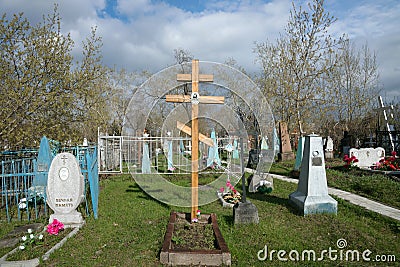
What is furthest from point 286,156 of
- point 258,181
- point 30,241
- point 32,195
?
point 30,241

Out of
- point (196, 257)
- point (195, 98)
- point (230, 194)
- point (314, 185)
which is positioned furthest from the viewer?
point (230, 194)

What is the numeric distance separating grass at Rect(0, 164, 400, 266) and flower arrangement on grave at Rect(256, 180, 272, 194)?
146 cm

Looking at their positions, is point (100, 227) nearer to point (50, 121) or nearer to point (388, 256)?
point (50, 121)

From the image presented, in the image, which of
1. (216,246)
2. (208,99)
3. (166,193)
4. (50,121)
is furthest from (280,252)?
(50,121)

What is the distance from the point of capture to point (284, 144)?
18.9 meters

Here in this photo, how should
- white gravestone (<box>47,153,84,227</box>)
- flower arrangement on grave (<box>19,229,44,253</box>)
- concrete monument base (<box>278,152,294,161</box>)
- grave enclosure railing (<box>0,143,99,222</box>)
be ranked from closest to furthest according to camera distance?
flower arrangement on grave (<box>19,229,44,253</box>) → white gravestone (<box>47,153,84,227</box>) → grave enclosure railing (<box>0,143,99,222</box>) → concrete monument base (<box>278,152,294,161</box>)

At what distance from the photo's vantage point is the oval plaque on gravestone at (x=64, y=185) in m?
5.88

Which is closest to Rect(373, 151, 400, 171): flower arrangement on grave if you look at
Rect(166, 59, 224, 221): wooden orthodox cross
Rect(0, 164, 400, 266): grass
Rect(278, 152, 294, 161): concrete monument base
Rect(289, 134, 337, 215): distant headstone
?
Rect(0, 164, 400, 266): grass

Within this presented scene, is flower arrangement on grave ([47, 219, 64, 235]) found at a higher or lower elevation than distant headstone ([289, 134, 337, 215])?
lower

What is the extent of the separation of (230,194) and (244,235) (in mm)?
2910

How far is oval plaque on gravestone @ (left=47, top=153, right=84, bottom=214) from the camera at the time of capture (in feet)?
19.3

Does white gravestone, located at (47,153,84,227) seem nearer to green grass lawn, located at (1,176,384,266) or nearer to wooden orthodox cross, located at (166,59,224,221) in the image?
green grass lawn, located at (1,176,384,266)

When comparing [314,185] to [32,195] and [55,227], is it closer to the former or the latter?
[55,227]

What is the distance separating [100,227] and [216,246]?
2495mm
